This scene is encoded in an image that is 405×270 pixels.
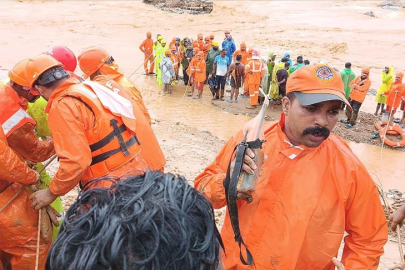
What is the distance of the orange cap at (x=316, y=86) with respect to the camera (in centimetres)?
210

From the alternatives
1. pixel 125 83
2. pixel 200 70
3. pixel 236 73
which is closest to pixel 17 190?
pixel 125 83

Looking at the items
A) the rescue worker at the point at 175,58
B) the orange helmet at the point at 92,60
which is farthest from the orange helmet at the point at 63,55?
the rescue worker at the point at 175,58

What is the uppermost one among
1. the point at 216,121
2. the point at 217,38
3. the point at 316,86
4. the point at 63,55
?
the point at 316,86

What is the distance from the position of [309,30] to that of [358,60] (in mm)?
8318

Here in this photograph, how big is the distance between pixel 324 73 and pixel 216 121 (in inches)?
348

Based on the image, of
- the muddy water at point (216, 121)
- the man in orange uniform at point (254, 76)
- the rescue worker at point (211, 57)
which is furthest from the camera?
the rescue worker at point (211, 57)

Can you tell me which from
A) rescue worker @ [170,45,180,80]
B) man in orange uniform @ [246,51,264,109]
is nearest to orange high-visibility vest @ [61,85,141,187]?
man in orange uniform @ [246,51,264,109]

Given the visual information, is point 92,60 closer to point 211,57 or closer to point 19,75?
point 19,75

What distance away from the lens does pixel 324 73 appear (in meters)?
2.18

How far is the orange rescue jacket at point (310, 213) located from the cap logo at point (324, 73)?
1.42 ft

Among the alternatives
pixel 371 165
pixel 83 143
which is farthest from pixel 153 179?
pixel 371 165

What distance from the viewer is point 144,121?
346 cm

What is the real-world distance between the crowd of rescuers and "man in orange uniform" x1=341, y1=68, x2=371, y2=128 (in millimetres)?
8835

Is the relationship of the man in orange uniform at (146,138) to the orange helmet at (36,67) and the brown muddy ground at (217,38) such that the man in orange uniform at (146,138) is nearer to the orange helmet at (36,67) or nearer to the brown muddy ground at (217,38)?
the orange helmet at (36,67)
